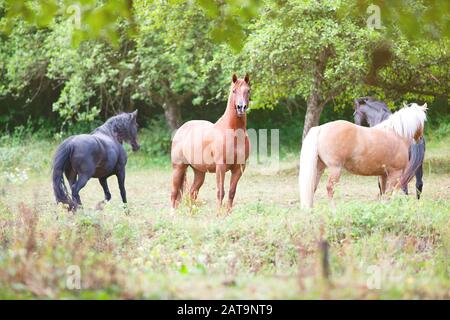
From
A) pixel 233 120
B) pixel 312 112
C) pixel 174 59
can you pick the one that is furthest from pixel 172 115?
pixel 233 120

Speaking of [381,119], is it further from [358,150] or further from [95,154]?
[95,154]

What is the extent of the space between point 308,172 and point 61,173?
346cm

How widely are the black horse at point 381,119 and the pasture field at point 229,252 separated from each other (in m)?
2.29

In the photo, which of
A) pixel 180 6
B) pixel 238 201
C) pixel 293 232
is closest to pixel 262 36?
pixel 180 6

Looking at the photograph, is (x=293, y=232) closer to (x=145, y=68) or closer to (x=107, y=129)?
(x=107, y=129)

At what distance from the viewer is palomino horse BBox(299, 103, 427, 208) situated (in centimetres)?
964

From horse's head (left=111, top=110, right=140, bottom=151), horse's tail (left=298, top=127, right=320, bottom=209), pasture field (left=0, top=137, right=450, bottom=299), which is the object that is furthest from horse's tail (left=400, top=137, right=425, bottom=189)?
horse's head (left=111, top=110, right=140, bottom=151)

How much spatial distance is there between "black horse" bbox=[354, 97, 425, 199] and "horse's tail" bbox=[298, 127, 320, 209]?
7.21ft

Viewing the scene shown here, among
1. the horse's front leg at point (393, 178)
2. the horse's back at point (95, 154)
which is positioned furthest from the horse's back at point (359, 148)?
the horse's back at point (95, 154)

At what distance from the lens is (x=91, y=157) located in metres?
11.0

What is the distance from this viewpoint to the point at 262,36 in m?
16.0

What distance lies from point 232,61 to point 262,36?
177 cm

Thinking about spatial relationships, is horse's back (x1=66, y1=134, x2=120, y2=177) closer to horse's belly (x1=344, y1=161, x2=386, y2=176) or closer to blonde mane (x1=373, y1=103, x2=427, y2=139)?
horse's belly (x1=344, y1=161, x2=386, y2=176)

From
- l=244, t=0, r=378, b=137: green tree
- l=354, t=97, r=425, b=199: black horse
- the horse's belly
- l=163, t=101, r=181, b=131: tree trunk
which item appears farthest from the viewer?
l=163, t=101, r=181, b=131: tree trunk
